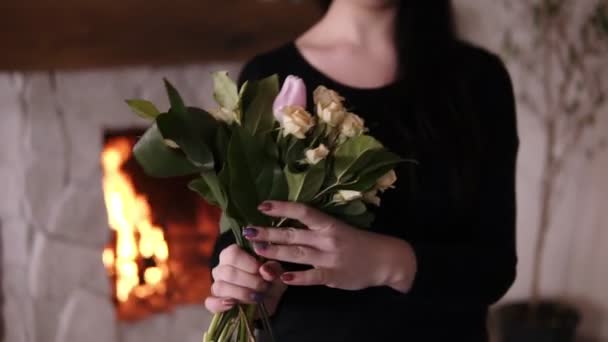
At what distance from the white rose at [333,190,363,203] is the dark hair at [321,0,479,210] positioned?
0.28m

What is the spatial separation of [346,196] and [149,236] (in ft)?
4.23

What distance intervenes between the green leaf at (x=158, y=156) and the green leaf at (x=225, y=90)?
7 cm

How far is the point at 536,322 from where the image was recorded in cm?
185

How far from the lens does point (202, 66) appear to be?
5.65 ft

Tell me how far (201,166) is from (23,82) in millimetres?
1147

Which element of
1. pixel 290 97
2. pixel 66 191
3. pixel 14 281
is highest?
pixel 290 97

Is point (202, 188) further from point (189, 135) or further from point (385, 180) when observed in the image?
point (385, 180)

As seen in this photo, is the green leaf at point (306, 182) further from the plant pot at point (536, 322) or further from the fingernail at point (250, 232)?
the plant pot at point (536, 322)

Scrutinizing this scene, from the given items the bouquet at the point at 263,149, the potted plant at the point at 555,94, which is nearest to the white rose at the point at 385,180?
the bouquet at the point at 263,149

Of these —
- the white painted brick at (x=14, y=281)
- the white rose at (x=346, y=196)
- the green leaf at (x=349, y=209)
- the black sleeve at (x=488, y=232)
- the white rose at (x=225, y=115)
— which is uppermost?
the white rose at (x=225, y=115)

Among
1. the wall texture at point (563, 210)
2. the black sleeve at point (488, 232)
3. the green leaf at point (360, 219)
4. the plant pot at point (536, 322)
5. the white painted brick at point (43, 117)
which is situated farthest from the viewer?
the wall texture at point (563, 210)

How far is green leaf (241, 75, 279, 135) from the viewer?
25.0 inches

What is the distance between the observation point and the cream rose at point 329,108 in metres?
0.61

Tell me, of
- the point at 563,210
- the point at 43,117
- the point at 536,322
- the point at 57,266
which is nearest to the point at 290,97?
the point at 43,117
